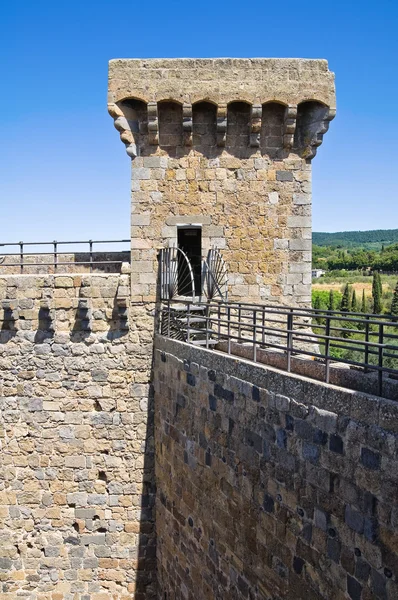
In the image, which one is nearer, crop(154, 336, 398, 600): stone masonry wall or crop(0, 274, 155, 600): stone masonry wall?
crop(154, 336, 398, 600): stone masonry wall

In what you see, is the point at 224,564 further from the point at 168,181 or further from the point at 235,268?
the point at 168,181

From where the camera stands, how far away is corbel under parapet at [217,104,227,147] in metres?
9.33

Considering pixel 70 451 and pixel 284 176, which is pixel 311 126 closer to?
pixel 284 176

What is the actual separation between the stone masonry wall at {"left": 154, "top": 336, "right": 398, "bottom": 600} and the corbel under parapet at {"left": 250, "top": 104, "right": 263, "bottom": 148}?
393cm

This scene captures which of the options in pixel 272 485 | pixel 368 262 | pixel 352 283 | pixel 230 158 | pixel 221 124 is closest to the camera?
pixel 272 485

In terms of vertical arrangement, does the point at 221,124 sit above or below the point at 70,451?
above

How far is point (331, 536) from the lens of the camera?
4375 millimetres

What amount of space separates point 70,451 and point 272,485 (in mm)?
5088

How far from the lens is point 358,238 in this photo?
142 meters

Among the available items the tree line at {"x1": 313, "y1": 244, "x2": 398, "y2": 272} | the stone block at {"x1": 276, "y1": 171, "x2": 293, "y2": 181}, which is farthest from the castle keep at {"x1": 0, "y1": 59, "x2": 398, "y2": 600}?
the tree line at {"x1": 313, "y1": 244, "x2": 398, "y2": 272}

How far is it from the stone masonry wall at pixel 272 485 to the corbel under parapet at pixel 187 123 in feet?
11.9

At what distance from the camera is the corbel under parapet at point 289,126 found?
30.7 feet

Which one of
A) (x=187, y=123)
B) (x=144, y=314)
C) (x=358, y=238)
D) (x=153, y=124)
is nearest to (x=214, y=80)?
(x=187, y=123)

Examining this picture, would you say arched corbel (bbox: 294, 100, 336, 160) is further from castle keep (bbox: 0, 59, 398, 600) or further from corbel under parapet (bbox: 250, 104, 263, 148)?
corbel under parapet (bbox: 250, 104, 263, 148)
